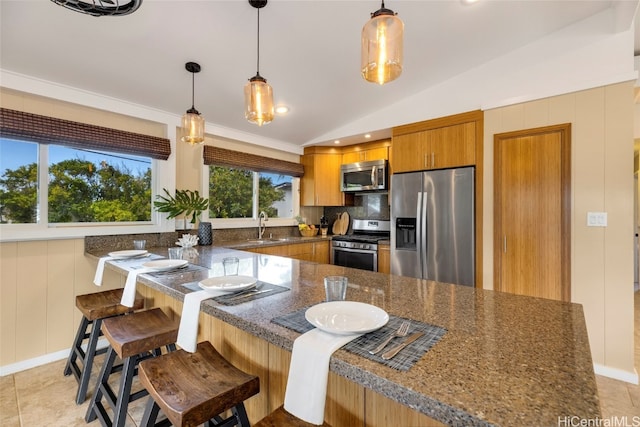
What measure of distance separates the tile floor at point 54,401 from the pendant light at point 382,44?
2335 mm

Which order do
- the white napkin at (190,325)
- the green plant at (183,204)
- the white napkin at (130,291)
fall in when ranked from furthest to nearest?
the green plant at (183,204)
the white napkin at (130,291)
the white napkin at (190,325)

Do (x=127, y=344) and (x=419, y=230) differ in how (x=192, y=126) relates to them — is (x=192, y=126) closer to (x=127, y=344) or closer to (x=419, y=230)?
(x=127, y=344)

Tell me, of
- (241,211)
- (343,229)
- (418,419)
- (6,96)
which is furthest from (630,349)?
(6,96)

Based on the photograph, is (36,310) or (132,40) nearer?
(132,40)

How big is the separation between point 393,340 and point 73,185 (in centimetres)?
299

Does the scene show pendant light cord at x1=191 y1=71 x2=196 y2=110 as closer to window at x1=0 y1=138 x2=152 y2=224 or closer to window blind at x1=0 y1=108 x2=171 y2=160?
window blind at x1=0 y1=108 x2=171 y2=160

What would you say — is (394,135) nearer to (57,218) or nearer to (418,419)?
(418,419)

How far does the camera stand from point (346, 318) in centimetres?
93

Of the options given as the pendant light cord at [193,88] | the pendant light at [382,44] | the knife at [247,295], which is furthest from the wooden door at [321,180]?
the knife at [247,295]

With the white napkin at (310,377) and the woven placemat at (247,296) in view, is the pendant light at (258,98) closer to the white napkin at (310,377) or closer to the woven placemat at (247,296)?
the woven placemat at (247,296)

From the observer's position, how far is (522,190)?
103 inches

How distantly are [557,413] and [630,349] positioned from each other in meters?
2.60

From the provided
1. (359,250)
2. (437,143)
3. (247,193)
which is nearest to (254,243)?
(247,193)

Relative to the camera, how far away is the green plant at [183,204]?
2840 mm
